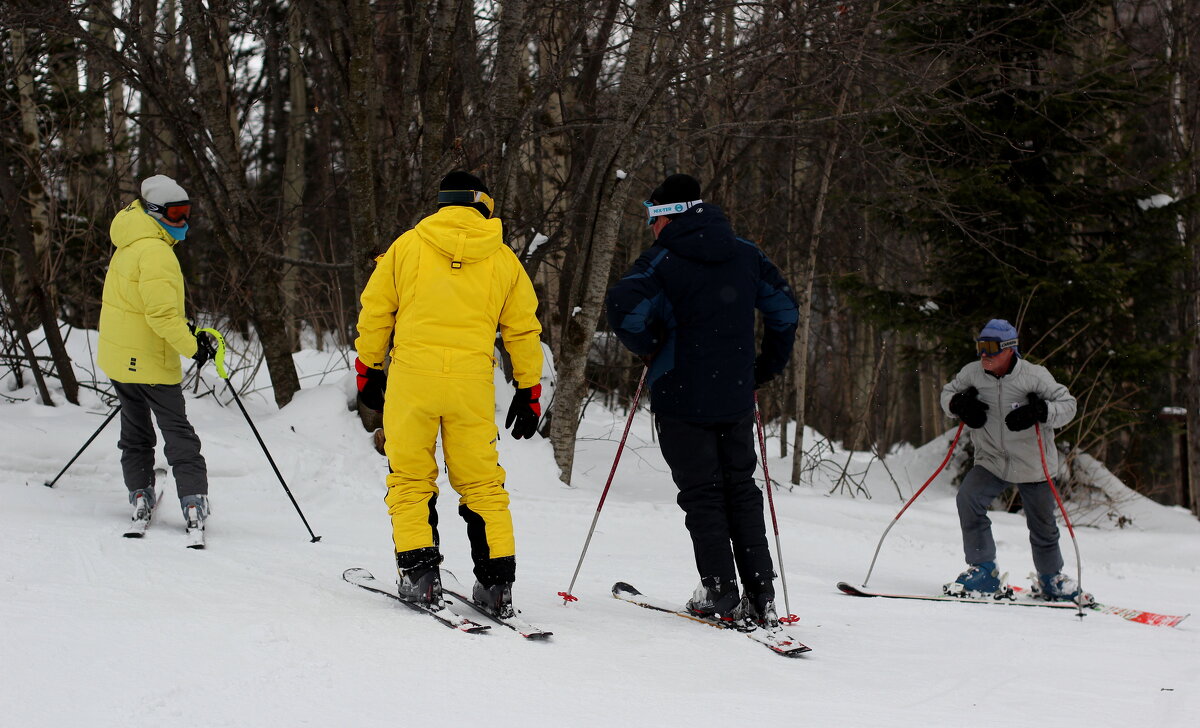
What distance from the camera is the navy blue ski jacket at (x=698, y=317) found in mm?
4020

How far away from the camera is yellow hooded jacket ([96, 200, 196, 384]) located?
4.95 meters

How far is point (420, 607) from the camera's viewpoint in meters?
3.81

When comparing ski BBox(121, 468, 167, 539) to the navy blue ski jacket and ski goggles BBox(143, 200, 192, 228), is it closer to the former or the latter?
ski goggles BBox(143, 200, 192, 228)

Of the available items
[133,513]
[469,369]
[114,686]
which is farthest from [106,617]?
[133,513]

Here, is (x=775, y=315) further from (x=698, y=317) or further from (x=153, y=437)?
(x=153, y=437)

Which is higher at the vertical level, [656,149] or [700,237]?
[656,149]

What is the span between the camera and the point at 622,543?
6.77 meters

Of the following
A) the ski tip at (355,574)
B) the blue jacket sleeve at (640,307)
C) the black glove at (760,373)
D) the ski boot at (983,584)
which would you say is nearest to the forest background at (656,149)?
the black glove at (760,373)

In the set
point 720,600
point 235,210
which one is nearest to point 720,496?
point 720,600

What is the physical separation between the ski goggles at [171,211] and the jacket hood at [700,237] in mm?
2722

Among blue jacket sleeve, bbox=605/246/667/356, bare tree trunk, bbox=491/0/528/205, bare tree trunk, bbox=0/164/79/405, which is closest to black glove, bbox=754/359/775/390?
blue jacket sleeve, bbox=605/246/667/356

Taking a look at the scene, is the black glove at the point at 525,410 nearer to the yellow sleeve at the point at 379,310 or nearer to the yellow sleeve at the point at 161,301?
the yellow sleeve at the point at 379,310

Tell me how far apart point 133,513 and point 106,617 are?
197cm

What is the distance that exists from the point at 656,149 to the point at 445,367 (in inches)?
192
